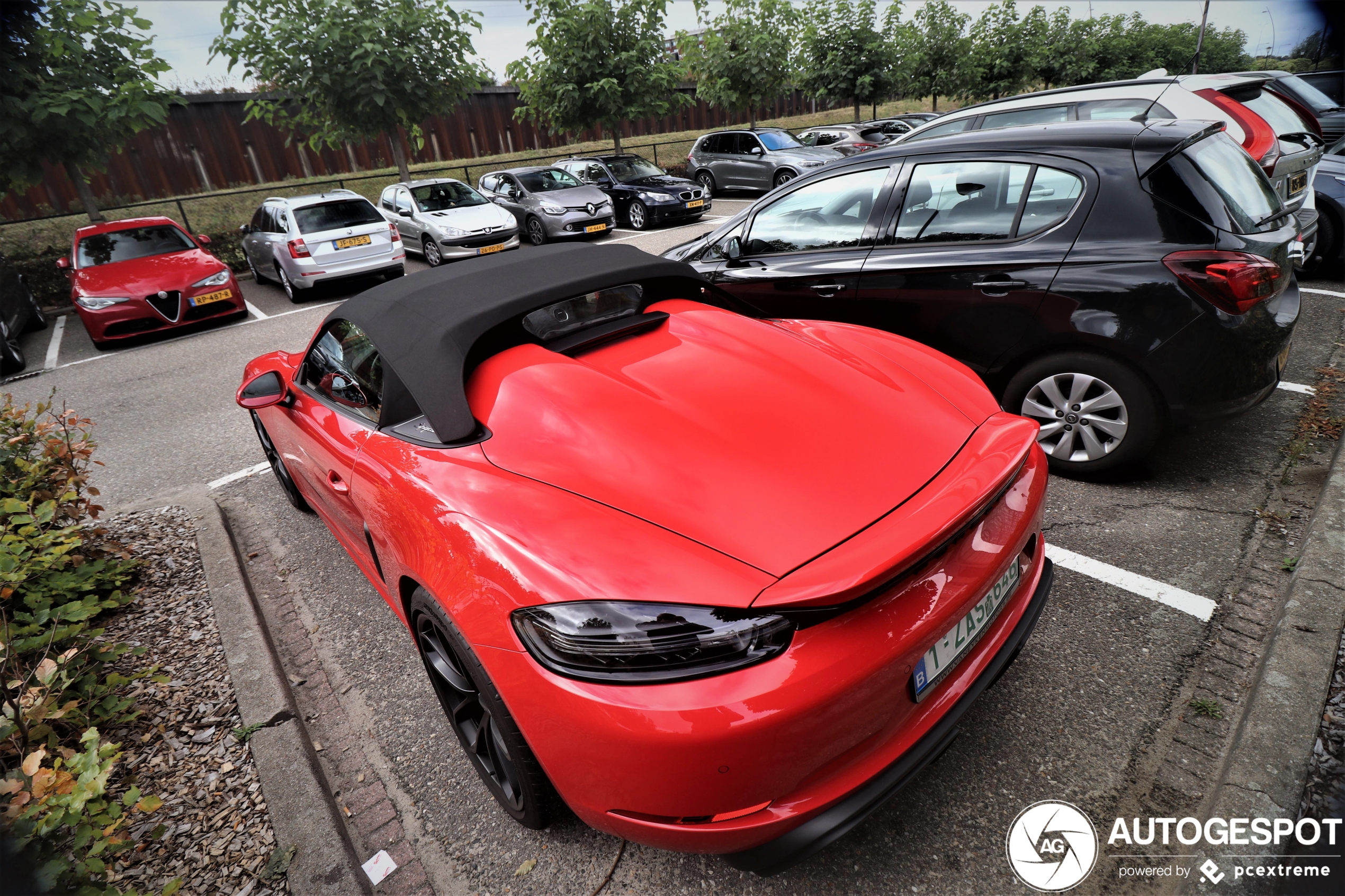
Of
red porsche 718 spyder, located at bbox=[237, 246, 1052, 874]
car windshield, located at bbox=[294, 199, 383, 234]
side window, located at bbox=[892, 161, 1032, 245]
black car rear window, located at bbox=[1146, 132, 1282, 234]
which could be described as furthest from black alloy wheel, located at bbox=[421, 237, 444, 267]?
black car rear window, located at bbox=[1146, 132, 1282, 234]

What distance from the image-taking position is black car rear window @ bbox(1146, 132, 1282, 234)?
3098mm

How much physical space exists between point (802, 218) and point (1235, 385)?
2.48m

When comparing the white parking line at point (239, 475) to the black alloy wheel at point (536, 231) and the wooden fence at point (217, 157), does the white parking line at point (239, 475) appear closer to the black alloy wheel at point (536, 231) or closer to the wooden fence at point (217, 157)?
the black alloy wheel at point (536, 231)

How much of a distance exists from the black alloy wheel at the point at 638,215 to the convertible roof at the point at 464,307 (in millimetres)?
11482

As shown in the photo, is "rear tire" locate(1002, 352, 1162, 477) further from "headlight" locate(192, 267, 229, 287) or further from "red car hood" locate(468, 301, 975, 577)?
"headlight" locate(192, 267, 229, 287)

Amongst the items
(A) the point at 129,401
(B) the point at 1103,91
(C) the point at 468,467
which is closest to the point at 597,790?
(C) the point at 468,467

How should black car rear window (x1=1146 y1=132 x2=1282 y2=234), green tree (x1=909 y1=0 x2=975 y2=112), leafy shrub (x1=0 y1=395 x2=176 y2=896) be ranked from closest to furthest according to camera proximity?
leafy shrub (x1=0 y1=395 x2=176 y2=896), black car rear window (x1=1146 y1=132 x2=1282 y2=234), green tree (x1=909 y1=0 x2=975 y2=112)

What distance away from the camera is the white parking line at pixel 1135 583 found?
8.88ft

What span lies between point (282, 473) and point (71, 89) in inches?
412

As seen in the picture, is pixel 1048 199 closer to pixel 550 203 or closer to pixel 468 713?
pixel 468 713

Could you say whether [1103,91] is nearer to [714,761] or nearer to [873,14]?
[714,761]

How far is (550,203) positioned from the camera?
12977mm

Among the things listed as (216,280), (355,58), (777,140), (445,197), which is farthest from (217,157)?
(777,140)

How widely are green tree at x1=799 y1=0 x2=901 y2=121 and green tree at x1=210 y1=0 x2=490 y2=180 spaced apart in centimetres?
1575
